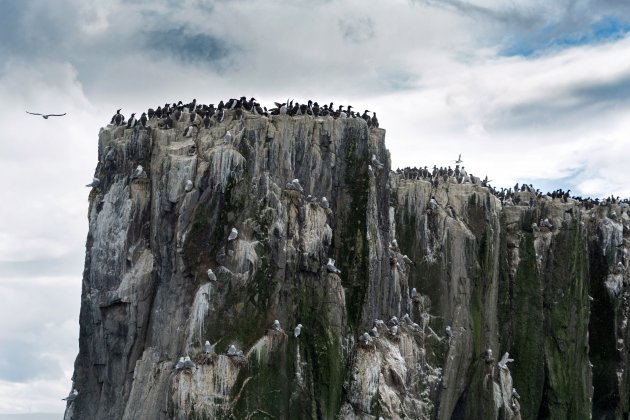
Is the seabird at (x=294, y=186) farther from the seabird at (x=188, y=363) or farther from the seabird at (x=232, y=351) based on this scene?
the seabird at (x=188, y=363)

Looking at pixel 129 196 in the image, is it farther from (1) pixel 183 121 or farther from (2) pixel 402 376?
(2) pixel 402 376

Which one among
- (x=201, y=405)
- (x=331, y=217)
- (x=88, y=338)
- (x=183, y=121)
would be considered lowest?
(x=201, y=405)

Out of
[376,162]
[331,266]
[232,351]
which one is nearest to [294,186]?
[331,266]

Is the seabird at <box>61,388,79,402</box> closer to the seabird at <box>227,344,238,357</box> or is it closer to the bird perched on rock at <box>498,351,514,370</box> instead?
the seabird at <box>227,344,238,357</box>

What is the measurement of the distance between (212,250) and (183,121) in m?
7.23

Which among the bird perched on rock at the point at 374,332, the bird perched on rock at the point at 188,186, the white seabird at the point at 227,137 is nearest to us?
the bird perched on rock at the point at 188,186

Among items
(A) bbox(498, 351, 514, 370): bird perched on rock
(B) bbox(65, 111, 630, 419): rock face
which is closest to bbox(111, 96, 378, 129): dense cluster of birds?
(B) bbox(65, 111, 630, 419): rock face

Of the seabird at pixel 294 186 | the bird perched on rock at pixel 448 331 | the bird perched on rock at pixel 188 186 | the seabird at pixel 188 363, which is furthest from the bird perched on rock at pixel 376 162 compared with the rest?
the seabird at pixel 188 363

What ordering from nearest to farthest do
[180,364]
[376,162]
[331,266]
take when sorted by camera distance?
[180,364] → [331,266] → [376,162]

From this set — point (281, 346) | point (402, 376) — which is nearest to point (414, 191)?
point (402, 376)

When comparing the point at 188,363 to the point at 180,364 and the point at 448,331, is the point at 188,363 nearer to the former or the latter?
the point at 180,364

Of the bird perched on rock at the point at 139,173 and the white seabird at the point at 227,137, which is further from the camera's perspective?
the bird perched on rock at the point at 139,173

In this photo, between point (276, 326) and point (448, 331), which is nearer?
point (276, 326)

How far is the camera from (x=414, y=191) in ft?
233
